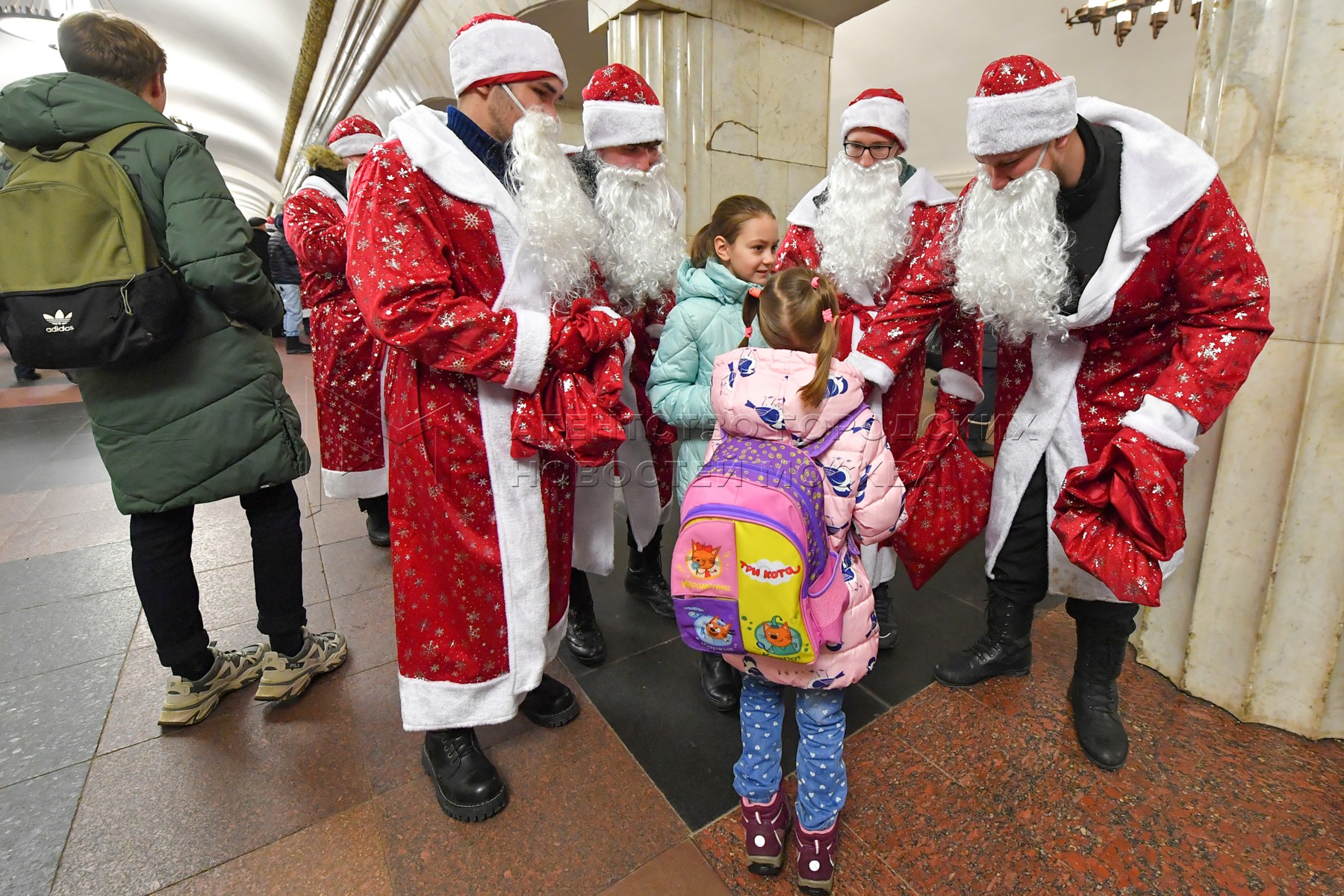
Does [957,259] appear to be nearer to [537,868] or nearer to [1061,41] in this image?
[537,868]

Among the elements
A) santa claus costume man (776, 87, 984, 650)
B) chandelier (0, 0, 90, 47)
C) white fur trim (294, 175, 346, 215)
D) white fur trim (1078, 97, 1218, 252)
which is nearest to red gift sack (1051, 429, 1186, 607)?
white fur trim (1078, 97, 1218, 252)

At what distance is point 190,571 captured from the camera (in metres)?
1.92

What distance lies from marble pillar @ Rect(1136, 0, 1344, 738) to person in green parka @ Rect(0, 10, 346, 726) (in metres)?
2.70

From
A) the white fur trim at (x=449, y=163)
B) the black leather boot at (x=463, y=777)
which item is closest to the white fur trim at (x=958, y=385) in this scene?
the white fur trim at (x=449, y=163)

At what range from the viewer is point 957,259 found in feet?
5.65

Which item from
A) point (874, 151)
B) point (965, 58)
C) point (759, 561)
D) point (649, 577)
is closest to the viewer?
point (759, 561)

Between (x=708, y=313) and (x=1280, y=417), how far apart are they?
1.63 m

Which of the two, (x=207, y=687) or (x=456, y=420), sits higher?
(x=456, y=420)

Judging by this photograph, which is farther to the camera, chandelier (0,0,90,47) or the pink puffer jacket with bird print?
chandelier (0,0,90,47)

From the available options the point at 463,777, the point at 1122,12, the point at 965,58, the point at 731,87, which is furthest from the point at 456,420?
the point at 965,58

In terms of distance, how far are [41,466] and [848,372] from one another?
601 cm

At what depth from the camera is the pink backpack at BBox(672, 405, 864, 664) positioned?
121 centimetres

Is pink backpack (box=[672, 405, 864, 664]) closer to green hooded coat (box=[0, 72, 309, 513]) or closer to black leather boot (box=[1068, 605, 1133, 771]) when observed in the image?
black leather boot (box=[1068, 605, 1133, 771])

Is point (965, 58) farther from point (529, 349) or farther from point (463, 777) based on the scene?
point (463, 777)
